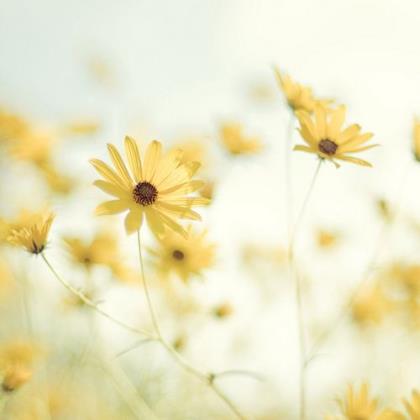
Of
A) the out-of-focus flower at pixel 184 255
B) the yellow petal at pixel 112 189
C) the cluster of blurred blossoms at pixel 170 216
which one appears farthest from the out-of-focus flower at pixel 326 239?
the yellow petal at pixel 112 189

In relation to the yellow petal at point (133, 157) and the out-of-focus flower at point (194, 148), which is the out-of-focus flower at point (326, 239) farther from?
the yellow petal at point (133, 157)

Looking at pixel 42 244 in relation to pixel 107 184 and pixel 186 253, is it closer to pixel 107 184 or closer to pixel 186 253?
pixel 107 184

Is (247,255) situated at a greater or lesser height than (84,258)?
greater

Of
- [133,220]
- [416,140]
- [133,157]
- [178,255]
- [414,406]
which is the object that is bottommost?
[414,406]

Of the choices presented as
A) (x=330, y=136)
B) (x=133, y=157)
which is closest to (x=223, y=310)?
(x=330, y=136)

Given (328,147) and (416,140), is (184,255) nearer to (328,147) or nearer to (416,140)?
(328,147)

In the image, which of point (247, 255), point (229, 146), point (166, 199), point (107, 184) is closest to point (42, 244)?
point (107, 184)
